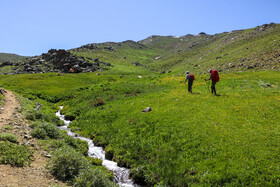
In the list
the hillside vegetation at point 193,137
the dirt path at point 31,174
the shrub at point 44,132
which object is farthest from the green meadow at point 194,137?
the dirt path at point 31,174

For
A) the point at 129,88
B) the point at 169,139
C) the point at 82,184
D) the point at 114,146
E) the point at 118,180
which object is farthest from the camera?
the point at 129,88

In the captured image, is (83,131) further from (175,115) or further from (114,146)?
(175,115)

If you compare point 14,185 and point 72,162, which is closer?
point 14,185

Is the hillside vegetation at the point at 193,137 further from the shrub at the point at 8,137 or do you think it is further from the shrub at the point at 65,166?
the shrub at the point at 8,137

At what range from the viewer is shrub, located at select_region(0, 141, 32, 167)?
33.0 feet

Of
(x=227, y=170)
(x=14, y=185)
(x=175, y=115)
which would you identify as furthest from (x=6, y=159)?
(x=175, y=115)

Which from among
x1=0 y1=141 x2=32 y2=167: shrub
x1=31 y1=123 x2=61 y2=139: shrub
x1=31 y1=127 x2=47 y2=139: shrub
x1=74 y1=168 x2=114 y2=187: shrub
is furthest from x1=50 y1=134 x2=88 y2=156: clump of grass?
x1=74 y1=168 x2=114 y2=187: shrub

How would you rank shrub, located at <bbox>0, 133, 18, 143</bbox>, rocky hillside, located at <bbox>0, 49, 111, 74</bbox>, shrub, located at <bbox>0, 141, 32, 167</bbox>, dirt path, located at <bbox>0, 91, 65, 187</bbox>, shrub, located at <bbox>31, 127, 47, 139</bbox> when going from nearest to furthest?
dirt path, located at <bbox>0, 91, 65, 187</bbox>
shrub, located at <bbox>0, 141, 32, 167</bbox>
shrub, located at <bbox>0, 133, 18, 143</bbox>
shrub, located at <bbox>31, 127, 47, 139</bbox>
rocky hillside, located at <bbox>0, 49, 111, 74</bbox>

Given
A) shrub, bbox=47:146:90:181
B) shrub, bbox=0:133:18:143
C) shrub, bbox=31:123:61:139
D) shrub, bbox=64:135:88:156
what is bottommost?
shrub, bbox=64:135:88:156

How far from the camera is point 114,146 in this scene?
1777cm

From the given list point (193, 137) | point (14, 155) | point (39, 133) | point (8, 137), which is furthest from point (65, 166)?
point (193, 137)

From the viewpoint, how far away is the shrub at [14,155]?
10.1 meters

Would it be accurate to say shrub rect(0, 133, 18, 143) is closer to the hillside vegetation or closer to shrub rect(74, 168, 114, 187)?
shrub rect(74, 168, 114, 187)

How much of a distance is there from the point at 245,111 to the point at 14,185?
21565mm
